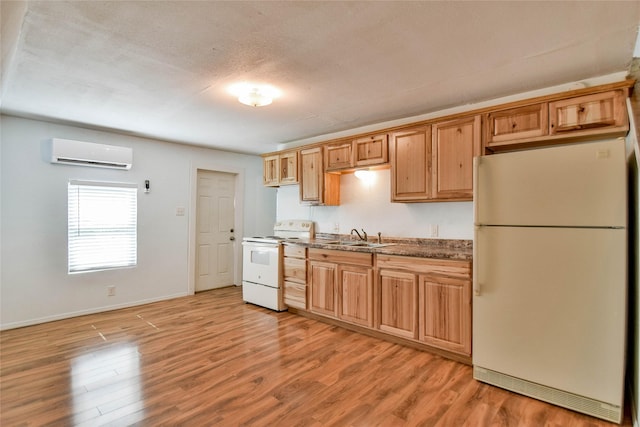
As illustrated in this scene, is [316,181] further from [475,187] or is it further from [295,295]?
[475,187]

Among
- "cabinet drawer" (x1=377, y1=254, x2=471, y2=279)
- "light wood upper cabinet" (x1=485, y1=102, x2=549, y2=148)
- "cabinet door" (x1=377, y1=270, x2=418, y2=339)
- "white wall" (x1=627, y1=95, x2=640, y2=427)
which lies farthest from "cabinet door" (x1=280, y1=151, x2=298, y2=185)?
"white wall" (x1=627, y1=95, x2=640, y2=427)

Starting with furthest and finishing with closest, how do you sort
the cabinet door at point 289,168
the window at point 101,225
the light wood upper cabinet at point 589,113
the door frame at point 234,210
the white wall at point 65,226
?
1. the door frame at point 234,210
2. the cabinet door at point 289,168
3. the window at point 101,225
4. the white wall at point 65,226
5. the light wood upper cabinet at point 589,113

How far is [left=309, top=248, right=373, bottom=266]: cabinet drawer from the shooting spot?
10.9 feet

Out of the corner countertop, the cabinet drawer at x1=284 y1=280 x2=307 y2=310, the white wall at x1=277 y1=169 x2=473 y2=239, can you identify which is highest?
the white wall at x1=277 y1=169 x2=473 y2=239

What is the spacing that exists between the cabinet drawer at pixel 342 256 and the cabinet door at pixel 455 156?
913 mm

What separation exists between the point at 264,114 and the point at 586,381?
3.45m

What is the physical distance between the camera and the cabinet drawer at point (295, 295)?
3.92m

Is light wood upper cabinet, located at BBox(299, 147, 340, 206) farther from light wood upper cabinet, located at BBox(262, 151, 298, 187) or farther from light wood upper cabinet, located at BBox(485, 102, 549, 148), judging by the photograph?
light wood upper cabinet, located at BBox(485, 102, 549, 148)

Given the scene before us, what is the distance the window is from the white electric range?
1.57 metres

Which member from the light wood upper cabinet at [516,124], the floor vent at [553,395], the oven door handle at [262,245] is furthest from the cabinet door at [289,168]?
the floor vent at [553,395]

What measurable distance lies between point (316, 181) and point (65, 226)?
3.07m

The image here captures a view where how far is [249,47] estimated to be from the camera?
6.87 ft

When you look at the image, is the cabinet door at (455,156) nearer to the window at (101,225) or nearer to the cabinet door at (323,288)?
the cabinet door at (323,288)

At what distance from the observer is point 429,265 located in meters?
2.85
